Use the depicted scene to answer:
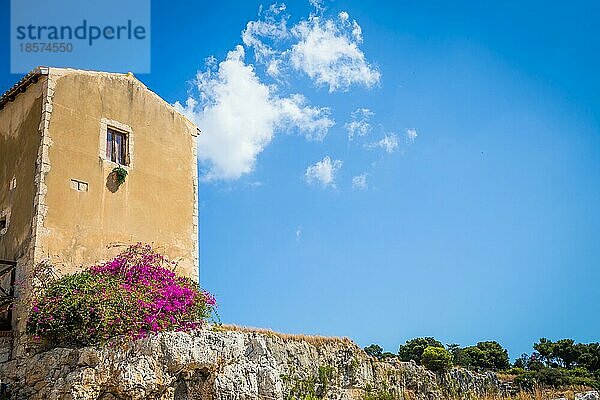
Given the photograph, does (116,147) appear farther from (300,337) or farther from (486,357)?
(486,357)

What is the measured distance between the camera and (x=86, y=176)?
1434cm

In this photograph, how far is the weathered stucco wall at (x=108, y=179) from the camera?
13719 mm

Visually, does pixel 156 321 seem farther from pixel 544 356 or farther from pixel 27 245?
pixel 544 356

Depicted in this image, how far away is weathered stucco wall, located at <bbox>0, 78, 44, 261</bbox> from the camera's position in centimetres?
1361

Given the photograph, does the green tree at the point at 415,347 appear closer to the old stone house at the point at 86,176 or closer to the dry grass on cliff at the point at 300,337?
the dry grass on cliff at the point at 300,337

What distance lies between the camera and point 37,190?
13.3 m

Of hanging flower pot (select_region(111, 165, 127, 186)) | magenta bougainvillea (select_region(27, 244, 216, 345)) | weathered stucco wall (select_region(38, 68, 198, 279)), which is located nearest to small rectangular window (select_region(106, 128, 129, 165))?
weathered stucco wall (select_region(38, 68, 198, 279))

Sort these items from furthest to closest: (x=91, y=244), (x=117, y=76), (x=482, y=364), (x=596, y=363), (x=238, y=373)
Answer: (x=482, y=364) → (x=596, y=363) → (x=117, y=76) → (x=91, y=244) → (x=238, y=373)

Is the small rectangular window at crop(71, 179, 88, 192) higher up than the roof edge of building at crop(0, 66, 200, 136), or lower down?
lower down

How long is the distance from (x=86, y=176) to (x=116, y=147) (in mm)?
1349

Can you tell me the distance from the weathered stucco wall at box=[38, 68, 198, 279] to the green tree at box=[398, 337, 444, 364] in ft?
77.5

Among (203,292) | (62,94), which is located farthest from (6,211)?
(203,292)

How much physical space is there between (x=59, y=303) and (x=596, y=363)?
3280 cm

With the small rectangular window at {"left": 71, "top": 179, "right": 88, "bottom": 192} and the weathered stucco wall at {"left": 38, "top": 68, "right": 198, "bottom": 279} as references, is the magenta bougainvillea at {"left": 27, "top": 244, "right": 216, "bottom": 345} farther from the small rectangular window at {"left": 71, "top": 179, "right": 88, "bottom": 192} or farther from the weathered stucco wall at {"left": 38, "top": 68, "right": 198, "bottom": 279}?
the small rectangular window at {"left": 71, "top": 179, "right": 88, "bottom": 192}
